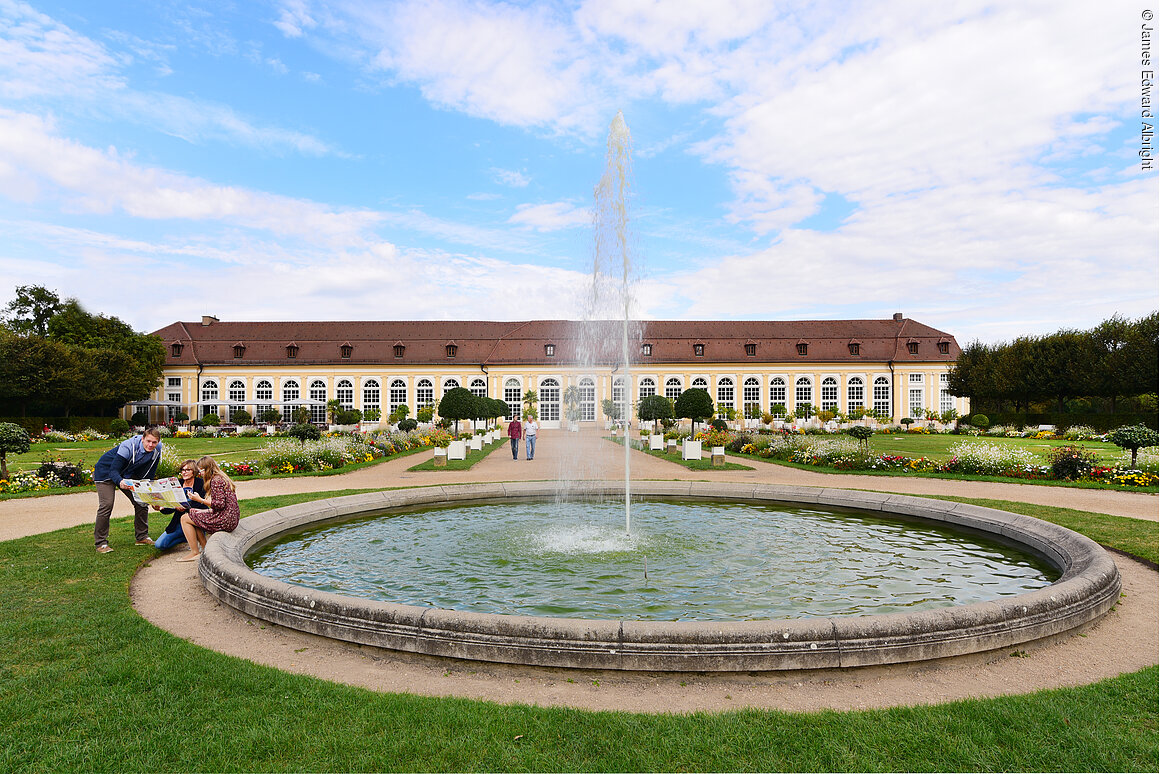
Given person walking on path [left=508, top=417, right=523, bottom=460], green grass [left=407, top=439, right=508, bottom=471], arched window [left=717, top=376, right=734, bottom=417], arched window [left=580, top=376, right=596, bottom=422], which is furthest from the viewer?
arched window [left=717, top=376, right=734, bottom=417]

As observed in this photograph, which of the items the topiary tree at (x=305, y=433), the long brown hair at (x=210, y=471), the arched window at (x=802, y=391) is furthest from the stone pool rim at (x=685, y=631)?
the arched window at (x=802, y=391)

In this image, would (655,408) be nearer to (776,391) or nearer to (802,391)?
(776,391)

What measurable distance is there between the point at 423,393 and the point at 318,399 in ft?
→ 26.2

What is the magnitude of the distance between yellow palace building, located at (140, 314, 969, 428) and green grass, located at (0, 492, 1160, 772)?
46932 mm

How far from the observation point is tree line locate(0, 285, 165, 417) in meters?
38.2

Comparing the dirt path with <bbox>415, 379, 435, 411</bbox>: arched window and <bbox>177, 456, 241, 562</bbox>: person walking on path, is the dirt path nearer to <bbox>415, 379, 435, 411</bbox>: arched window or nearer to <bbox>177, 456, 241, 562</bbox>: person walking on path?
<bbox>177, 456, 241, 562</bbox>: person walking on path

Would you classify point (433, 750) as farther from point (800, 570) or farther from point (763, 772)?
point (800, 570)

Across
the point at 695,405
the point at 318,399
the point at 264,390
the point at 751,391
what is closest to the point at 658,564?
the point at 695,405

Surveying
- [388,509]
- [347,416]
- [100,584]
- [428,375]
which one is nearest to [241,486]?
[388,509]

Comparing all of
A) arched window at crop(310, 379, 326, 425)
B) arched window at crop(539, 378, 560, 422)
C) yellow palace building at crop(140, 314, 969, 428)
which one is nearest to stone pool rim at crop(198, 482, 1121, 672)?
yellow palace building at crop(140, 314, 969, 428)

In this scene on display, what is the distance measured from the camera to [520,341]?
174ft

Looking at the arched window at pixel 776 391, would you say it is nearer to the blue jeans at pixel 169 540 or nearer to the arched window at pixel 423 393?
the arched window at pixel 423 393

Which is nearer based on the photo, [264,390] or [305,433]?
[305,433]

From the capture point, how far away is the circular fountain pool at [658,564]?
20.0 ft
